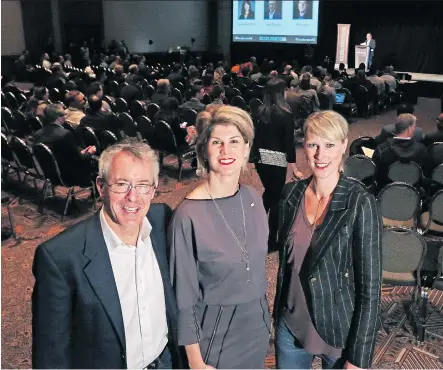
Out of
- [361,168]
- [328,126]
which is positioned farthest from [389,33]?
[328,126]

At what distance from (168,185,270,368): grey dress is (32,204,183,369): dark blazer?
0.87ft

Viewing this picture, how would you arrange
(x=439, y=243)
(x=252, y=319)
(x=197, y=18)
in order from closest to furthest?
(x=252, y=319)
(x=439, y=243)
(x=197, y=18)

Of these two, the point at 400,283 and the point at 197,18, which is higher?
the point at 197,18

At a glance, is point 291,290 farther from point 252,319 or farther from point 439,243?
point 439,243

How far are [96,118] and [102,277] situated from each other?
5964 mm

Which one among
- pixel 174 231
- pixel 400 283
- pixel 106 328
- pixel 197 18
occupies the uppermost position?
pixel 197 18

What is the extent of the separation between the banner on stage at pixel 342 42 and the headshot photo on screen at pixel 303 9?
72.4 inches

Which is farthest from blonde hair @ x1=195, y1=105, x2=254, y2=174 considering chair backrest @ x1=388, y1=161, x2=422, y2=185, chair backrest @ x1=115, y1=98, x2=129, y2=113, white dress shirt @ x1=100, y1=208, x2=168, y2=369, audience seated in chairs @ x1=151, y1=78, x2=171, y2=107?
chair backrest @ x1=115, y1=98, x2=129, y2=113

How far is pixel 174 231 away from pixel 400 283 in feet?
8.09

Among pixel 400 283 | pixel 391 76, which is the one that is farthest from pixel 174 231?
pixel 391 76

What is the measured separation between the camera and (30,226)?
18.8 feet

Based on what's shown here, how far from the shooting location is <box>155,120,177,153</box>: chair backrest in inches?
280

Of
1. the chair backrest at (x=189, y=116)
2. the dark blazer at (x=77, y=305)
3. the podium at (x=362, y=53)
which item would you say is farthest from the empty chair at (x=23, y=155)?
the podium at (x=362, y=53)

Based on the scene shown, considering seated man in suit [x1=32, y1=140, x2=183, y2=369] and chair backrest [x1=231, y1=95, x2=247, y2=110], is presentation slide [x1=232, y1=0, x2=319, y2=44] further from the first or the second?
seated man in suit [x1=32, y1=140, x2=183, y2=369]
